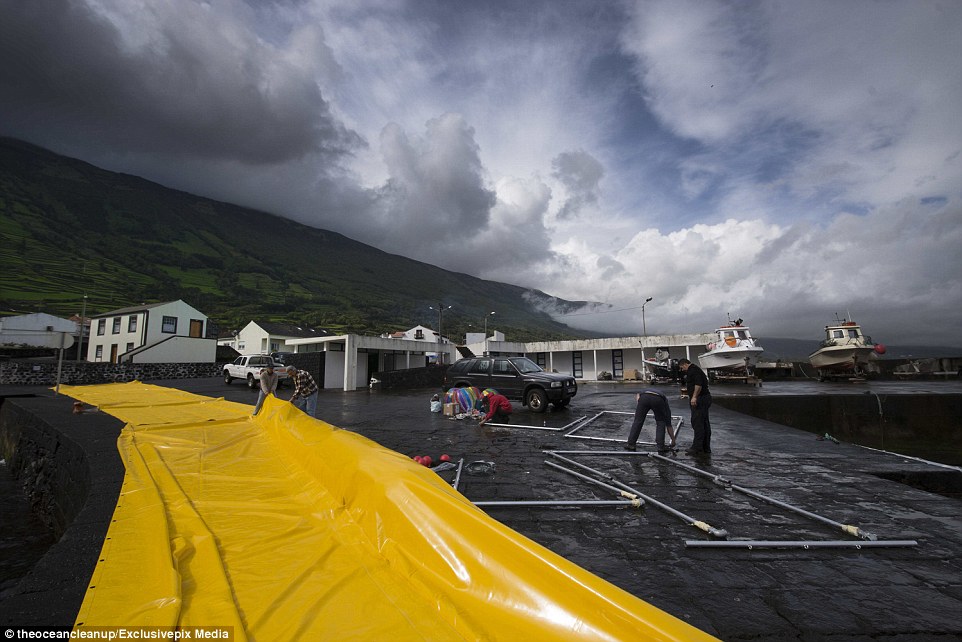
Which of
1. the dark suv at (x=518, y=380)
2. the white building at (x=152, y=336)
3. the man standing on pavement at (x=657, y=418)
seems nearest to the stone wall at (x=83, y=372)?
the white building at (x=152, y=336)

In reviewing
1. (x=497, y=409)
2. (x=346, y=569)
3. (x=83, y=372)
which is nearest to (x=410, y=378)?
(x=497, y=409)

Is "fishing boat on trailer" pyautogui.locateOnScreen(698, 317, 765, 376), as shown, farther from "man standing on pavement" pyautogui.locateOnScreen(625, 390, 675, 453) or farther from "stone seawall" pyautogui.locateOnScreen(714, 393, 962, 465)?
"man standing on pavement" pyautogui.locateOnScreen(625, 390, 675, 453)

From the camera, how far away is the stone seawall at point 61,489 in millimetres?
1964

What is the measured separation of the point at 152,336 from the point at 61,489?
36894 mm

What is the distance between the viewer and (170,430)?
23.9ft

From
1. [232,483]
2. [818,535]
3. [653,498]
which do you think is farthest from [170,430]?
[818,535]

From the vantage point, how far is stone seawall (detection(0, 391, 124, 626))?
1.96 m

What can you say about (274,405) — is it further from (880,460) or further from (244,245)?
(244,245)

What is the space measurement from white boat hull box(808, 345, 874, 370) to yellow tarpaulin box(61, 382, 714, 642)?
1150 inches

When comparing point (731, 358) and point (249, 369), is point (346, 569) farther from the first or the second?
point (731, 358)

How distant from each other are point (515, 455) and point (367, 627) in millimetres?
4689

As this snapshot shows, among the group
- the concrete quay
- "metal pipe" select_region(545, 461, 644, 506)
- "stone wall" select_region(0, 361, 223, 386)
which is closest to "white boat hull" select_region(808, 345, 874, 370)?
the concrete quay

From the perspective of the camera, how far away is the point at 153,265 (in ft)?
355

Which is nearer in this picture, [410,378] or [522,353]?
[410,378]
